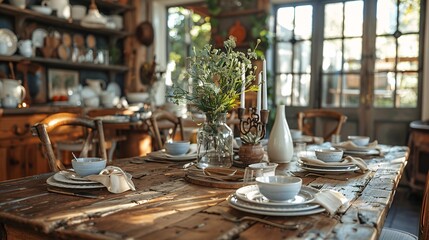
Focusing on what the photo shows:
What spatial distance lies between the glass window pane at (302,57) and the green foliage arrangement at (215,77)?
3422mm

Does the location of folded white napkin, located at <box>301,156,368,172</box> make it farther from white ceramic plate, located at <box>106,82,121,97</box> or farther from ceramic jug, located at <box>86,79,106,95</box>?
white ceramic plate, located at <box>106,82,121,97</box>

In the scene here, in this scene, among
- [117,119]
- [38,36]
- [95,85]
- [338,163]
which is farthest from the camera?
[95,85]

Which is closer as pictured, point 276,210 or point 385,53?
point 276,210

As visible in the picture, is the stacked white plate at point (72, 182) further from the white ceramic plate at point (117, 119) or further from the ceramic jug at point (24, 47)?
the ceramic jug at point (24, 47)

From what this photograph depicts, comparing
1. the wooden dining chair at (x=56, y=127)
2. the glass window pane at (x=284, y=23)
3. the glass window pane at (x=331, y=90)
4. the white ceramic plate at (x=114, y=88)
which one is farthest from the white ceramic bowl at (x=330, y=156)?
the white ceramic plate at (x=114, y=88)

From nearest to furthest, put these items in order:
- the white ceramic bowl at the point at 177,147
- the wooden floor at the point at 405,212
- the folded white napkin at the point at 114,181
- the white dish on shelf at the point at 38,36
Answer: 1. the folded white napkin at the point at 114,181
2. the white ceramic bowl at the point at 177,147
3. the wooden floor at the point at 405,212
4. the white dish on shelf at the point at 38,36

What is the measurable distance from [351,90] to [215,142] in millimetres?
3404

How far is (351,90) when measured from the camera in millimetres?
4602

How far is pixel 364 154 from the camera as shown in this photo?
82.4 inches

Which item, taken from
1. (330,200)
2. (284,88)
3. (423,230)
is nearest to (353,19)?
(284,88)

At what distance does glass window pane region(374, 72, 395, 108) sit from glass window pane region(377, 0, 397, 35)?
480 mm

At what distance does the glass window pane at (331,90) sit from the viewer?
4.67 metres

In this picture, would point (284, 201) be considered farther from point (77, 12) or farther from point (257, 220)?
point (77, 12)

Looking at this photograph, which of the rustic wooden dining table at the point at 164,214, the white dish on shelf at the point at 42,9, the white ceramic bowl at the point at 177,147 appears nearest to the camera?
the rustic wooden dining table at the point at 164,214
